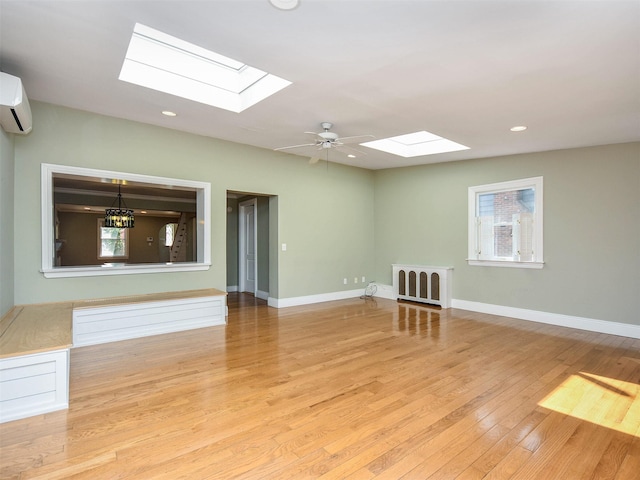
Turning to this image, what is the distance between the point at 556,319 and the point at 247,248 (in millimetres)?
5986

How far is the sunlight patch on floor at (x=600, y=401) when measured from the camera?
240 cm

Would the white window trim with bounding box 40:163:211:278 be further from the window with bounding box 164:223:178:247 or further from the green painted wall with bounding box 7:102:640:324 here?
the window with bounding box 164:223:178:247

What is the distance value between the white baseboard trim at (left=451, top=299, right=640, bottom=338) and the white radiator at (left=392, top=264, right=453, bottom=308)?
286 mm

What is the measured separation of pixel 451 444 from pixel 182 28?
3.31 metres

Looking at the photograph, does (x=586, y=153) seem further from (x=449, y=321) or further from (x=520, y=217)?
(x=449, y=321)

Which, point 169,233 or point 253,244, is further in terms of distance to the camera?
point 169,233

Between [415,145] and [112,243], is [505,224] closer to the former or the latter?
[415,145]

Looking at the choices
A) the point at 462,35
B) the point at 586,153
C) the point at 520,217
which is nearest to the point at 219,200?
the point at 462,35

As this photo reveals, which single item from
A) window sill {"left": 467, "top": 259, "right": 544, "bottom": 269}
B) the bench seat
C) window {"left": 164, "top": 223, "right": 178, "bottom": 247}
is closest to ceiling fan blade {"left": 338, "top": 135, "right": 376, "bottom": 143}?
the bench seat

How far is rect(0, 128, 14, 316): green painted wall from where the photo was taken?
10.7 feet

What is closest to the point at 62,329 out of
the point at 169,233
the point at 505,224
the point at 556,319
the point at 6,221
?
the point at 6,221

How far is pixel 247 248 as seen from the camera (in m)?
7.77

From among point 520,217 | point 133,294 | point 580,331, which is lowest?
point 580,331

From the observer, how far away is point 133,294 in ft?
14.9
